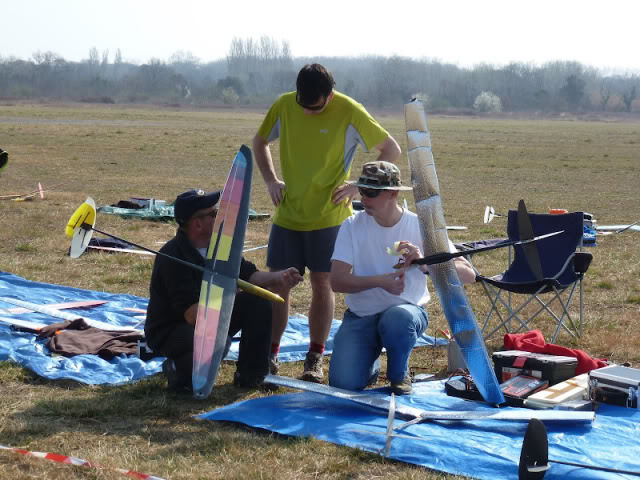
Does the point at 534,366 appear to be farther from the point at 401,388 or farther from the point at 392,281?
the point at 392,281

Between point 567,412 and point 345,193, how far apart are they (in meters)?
1.77

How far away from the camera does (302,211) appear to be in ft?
16.4

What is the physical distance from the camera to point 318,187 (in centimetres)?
496

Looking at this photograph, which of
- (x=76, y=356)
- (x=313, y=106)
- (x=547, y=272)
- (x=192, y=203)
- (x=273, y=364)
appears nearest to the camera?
(x=192, y=203)

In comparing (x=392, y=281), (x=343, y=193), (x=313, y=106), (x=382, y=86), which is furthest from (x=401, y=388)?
(x=382, y=86)

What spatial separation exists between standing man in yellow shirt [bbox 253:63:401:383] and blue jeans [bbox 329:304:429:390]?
1.36ft

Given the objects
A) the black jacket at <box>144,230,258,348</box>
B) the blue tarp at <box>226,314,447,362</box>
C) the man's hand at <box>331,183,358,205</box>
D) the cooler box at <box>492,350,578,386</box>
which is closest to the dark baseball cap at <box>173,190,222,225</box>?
the black jacket at <box>144,230,258,348</box>

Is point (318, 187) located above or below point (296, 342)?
above

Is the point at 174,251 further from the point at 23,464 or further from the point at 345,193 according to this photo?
the point at 23,464

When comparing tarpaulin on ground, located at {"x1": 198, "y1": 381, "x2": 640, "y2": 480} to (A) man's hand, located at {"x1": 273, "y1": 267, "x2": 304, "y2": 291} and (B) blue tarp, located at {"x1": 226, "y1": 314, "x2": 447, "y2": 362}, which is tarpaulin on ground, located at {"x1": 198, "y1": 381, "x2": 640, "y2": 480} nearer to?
(A) man's hand, located at {"x1": 273, "y1": 267, "x2": 304, "y2": 291}

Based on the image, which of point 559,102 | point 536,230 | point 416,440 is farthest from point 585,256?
point 559,102

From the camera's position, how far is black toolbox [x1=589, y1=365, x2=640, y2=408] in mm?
4180

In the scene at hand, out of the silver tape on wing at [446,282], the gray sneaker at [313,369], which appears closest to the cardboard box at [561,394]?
the silver tape on wing at [446,282]

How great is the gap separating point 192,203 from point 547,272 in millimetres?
3061
